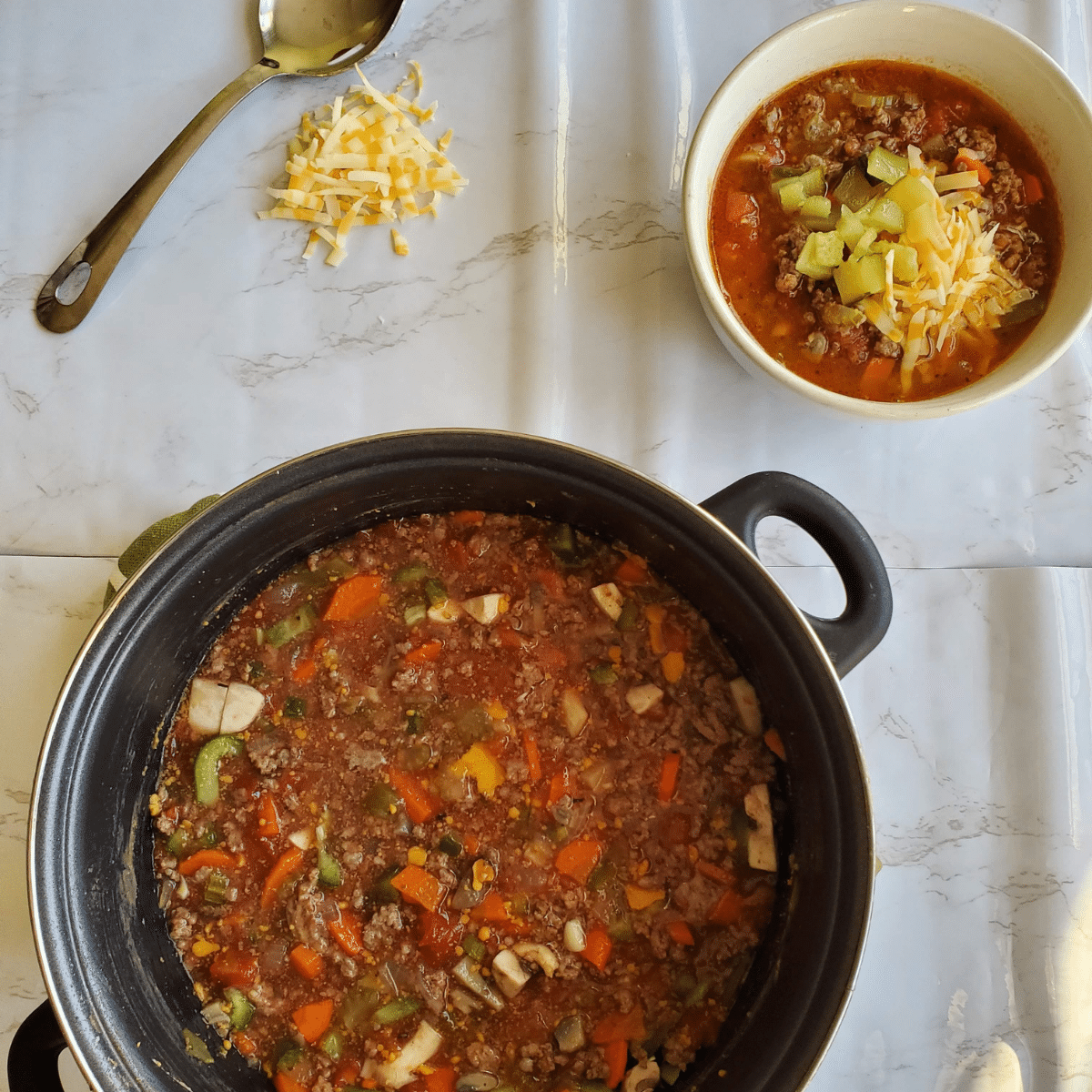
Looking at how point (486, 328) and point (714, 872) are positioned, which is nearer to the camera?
point (714, 872)

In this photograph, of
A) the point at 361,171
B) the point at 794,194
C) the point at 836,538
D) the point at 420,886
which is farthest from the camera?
→ the point at 361,171

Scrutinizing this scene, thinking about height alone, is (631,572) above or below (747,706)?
above

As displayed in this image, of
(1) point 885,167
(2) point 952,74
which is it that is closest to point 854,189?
(1) point 885,167

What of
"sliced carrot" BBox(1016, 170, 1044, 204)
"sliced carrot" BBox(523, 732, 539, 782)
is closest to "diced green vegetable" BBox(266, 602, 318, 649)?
"sliced carrot" BBox(523, 732, 539, 782)

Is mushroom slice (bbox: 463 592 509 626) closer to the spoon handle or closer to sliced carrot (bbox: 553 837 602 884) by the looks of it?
sliced carrot (bbox: 553 837 602 884)

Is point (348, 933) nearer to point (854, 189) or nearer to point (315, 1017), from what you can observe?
point (315, 1017)

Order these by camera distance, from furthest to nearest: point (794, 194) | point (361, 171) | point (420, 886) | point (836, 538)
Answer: point (361, 171) → point (794, 194) → point (420, 886) → point (836, 538)

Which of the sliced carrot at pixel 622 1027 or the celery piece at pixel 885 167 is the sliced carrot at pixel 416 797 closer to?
the sliced carrot at pixel 622 1027
